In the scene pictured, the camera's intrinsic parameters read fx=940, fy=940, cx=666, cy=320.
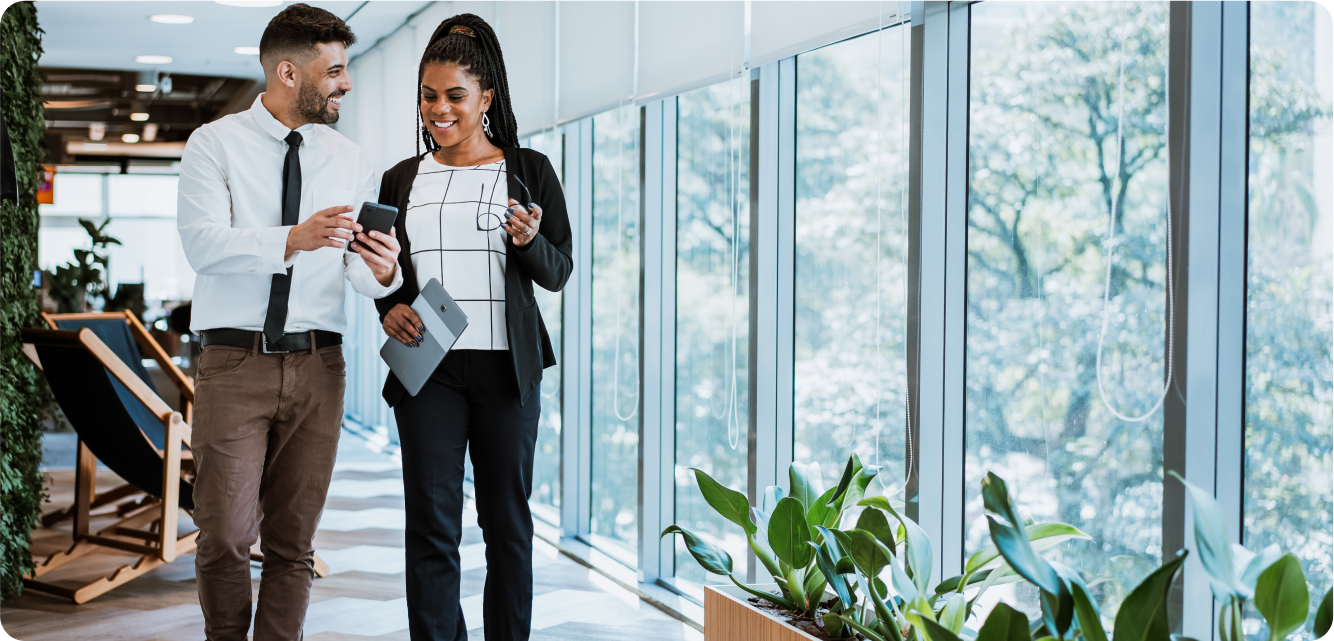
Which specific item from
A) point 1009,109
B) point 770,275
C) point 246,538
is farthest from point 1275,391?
point 246,538

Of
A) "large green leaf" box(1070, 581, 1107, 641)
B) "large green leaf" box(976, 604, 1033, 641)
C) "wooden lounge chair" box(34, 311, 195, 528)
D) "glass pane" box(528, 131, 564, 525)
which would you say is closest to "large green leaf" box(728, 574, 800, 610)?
"large green leaf" box(976, 604, 1033, 641)

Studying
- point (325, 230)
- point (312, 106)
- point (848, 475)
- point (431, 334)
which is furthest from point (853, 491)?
point (312, 106)

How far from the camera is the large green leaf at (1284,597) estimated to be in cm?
112

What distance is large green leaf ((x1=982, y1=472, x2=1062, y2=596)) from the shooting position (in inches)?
46.5

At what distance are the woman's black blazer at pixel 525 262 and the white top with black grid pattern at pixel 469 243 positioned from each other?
0.9 inches

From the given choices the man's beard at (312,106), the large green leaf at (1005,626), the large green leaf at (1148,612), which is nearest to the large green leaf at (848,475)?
the large green leaf at (1005,626)

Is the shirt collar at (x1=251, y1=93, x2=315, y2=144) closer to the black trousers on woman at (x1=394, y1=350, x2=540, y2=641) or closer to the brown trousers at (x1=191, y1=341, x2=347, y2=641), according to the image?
the brown trousers at (x1=191, y1=341, x2=347, y2=641)

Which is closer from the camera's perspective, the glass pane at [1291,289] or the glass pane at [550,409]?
the glass pane at [1291,289]

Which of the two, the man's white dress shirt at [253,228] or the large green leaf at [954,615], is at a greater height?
the man's white dress shirt at [253,228]

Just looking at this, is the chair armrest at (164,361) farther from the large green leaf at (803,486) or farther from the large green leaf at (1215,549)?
the large green leaf at (1215,549)

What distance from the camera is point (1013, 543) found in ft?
3.89

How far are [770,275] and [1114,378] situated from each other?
1.05 metres

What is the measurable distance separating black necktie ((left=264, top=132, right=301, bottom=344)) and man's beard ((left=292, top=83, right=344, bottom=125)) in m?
0.05

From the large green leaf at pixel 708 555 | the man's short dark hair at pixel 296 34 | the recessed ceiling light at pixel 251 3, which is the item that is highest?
the recessed ceiling light at pixel 251 3
